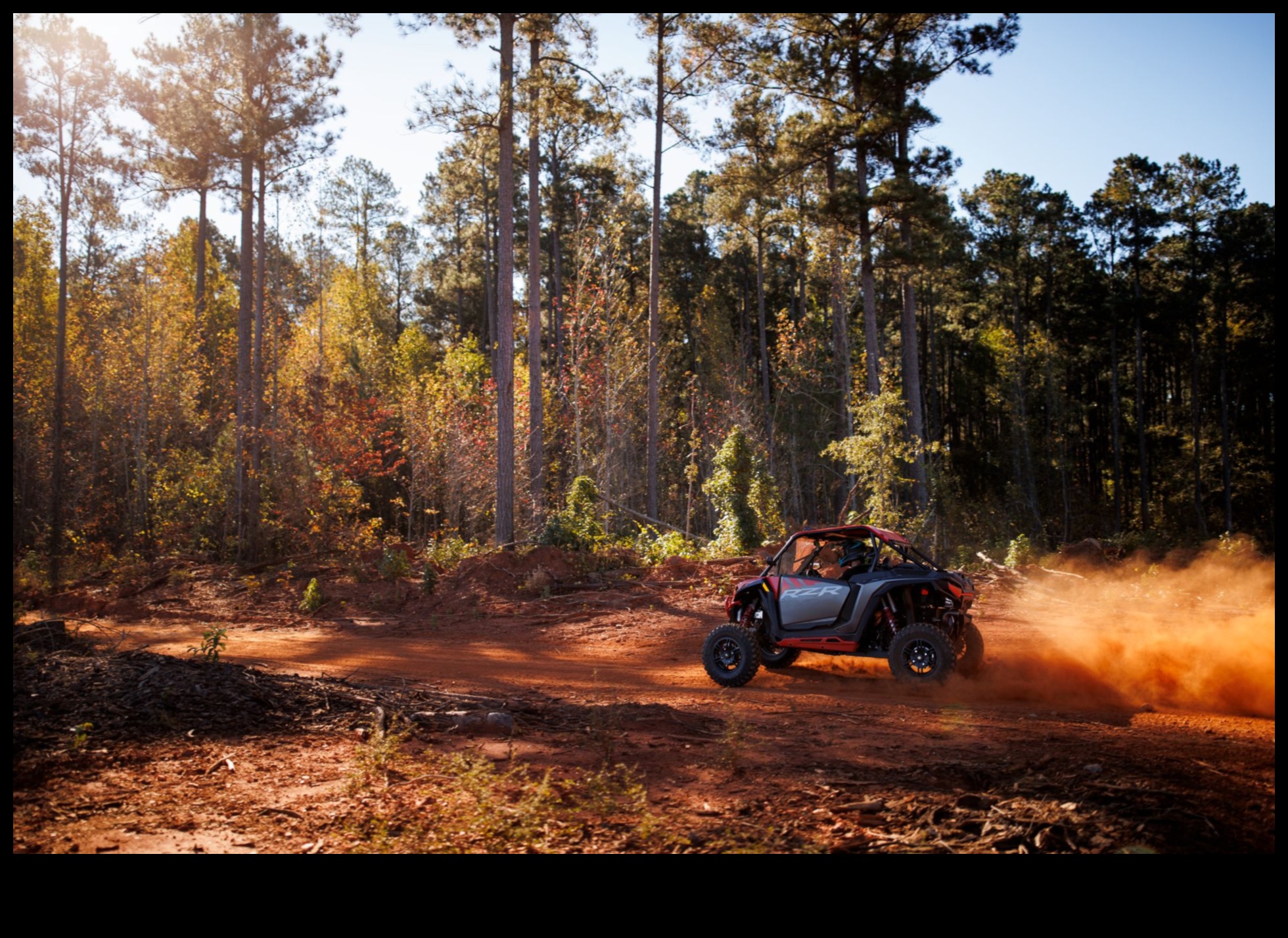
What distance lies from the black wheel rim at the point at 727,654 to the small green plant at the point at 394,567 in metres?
12.3

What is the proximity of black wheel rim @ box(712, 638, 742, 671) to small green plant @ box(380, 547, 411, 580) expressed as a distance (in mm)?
12324

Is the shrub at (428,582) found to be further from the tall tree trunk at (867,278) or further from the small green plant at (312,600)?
the tall tree trunk at (867,278)

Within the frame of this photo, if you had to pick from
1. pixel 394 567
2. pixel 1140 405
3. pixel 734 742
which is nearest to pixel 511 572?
pixel 394 567

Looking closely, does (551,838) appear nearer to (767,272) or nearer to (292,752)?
(292,752)

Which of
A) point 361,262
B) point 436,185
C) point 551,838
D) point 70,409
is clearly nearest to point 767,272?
point 436,185

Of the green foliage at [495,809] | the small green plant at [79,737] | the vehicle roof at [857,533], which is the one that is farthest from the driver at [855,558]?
the small green plant at [79,737]

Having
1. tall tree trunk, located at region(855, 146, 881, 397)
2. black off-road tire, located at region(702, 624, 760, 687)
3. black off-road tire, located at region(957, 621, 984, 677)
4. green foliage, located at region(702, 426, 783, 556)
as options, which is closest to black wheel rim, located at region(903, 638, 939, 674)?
black off-road tire, located at region(957, 621, 984, 677)

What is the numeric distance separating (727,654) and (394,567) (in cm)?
1265

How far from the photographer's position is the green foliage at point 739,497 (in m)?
21.8


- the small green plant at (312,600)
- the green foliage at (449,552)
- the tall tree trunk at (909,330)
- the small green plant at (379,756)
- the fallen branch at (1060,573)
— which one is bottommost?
the small green plant at (312,600)

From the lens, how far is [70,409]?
31.8 metres

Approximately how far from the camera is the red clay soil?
192 inches

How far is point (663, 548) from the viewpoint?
22000 millimetres
